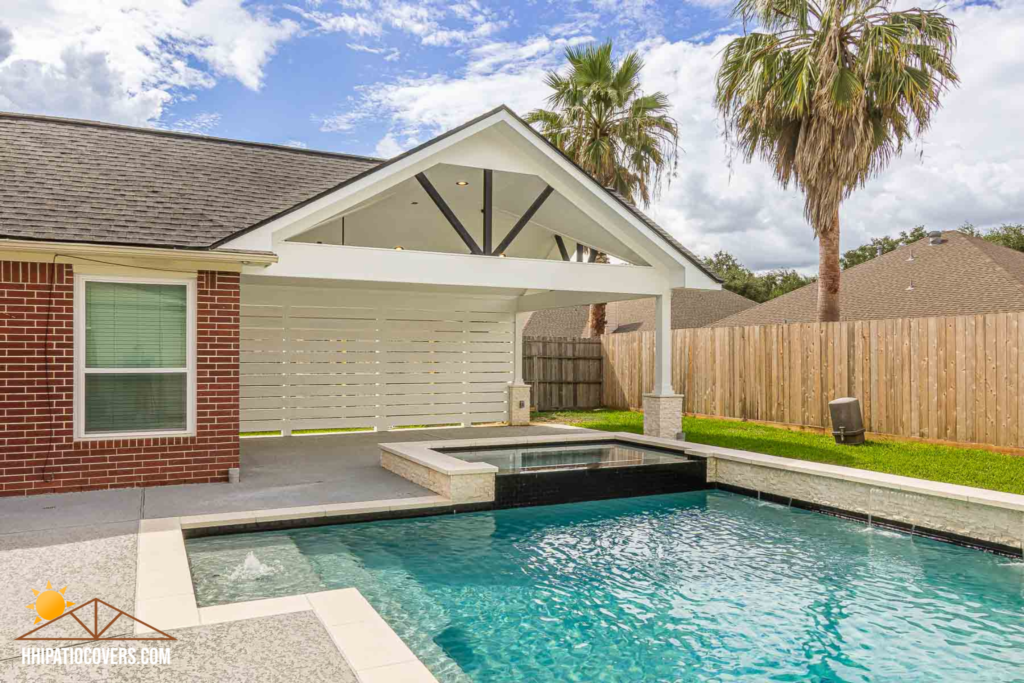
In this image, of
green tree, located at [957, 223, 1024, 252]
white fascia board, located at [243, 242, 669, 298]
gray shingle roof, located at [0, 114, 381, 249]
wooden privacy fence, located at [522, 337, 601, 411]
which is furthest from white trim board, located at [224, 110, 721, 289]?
Result: green tree, located at [957, 223, 1024, 252]

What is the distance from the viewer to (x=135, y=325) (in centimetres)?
754

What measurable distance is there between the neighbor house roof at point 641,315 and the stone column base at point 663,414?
14.9m

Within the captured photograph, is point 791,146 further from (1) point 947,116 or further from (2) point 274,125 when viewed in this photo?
(2) point 274,125

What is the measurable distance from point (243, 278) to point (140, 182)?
7.57 feet

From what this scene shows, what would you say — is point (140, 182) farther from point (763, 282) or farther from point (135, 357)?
point (763, 282)

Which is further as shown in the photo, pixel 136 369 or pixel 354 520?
pixel 136 369

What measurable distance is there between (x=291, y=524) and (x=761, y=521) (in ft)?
16.1

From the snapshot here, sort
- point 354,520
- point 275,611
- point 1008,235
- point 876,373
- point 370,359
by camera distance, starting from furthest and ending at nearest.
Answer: point 1008,235, point 370,359, point 876,373, point 354,520, point 275,611

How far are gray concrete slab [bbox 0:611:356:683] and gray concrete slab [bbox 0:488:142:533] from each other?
3083mm

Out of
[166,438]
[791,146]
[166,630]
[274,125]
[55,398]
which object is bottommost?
[166,630]

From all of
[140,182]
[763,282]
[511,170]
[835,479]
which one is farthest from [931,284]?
[763,282]

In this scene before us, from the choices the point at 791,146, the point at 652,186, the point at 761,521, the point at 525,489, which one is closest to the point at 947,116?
the point at 791,146

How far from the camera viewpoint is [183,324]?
7.74m

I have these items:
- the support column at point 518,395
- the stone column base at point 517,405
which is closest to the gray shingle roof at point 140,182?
the support column at point 518,395
